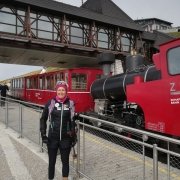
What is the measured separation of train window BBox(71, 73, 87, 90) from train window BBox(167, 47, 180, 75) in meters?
9.98

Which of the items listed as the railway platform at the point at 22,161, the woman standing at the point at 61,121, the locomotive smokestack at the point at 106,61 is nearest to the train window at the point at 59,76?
the locomotive smokestack at the point at 106,61

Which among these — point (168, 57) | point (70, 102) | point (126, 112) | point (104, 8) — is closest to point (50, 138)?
point (70, 102)

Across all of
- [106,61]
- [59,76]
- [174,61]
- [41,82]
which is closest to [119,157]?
[174,61]

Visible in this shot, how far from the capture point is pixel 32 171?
7.56m

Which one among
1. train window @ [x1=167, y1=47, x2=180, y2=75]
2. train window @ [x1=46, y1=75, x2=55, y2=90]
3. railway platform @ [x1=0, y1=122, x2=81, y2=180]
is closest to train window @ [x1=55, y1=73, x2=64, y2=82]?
train window @ [x1=46, y1=75, x2=55, y2=90]

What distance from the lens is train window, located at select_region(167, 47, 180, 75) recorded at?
826 centimetres

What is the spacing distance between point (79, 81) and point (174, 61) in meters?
10.4

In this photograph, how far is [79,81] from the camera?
60.5 feet

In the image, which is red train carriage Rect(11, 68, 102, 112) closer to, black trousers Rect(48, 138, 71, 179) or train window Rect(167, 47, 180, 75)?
train window Rect(167, 47, 180, 75)

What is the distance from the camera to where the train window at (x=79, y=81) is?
60.0ft

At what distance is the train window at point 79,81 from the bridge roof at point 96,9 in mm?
12732

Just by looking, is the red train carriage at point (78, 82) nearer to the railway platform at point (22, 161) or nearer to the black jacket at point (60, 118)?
the railway platform at point (22, 161)

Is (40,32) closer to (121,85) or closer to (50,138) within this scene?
(121,85)

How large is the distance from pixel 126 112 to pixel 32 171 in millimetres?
5277
